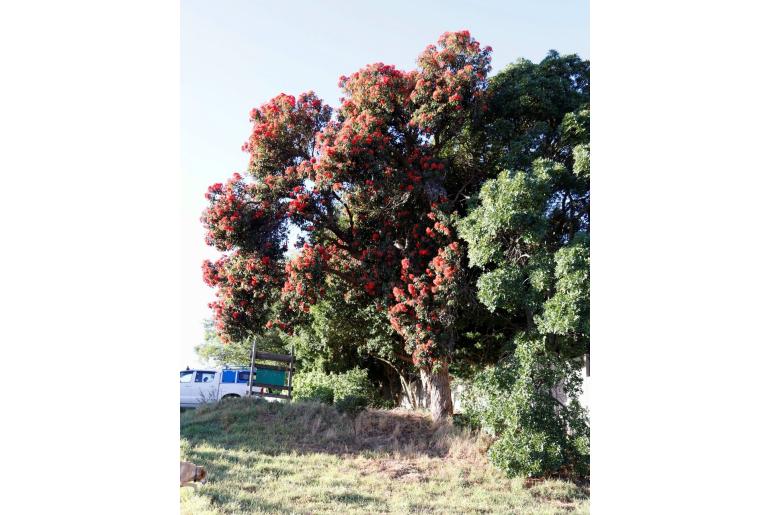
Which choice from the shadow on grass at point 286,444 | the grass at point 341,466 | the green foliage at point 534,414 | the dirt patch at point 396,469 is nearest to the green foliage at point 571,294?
the green foliage at point 534,414

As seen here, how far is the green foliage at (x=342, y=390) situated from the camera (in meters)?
8.68

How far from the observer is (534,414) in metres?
6.05

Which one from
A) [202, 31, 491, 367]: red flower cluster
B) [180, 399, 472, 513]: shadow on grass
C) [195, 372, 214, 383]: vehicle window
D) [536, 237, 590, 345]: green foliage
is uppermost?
[202, 31, 491, 367]: red flower cluster

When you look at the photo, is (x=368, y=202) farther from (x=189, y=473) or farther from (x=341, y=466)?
(x=189, y=473)

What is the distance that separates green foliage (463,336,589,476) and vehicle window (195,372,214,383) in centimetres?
742

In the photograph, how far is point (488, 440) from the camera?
7.03m

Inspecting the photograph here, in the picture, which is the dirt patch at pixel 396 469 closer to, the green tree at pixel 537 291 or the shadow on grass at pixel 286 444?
the shadow on grass at pixel 286 444

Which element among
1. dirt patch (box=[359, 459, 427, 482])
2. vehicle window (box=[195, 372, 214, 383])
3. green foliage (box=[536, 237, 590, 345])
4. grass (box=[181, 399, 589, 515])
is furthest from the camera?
vehicle window (box=[195, 372, 214, 383])

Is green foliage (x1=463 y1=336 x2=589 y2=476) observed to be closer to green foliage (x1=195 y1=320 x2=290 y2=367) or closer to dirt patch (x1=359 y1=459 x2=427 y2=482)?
dirt patch (x1=359 y1=459 x2=427 y2=482)

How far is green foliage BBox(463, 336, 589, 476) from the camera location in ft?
19.3

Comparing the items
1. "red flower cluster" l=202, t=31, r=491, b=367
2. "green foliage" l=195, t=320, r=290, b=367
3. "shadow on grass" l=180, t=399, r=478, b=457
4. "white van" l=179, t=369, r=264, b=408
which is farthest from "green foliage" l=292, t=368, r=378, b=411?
"green foliage" l=195, t=320, r=290, b=367

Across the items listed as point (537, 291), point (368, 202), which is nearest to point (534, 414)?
point (537, 291)
